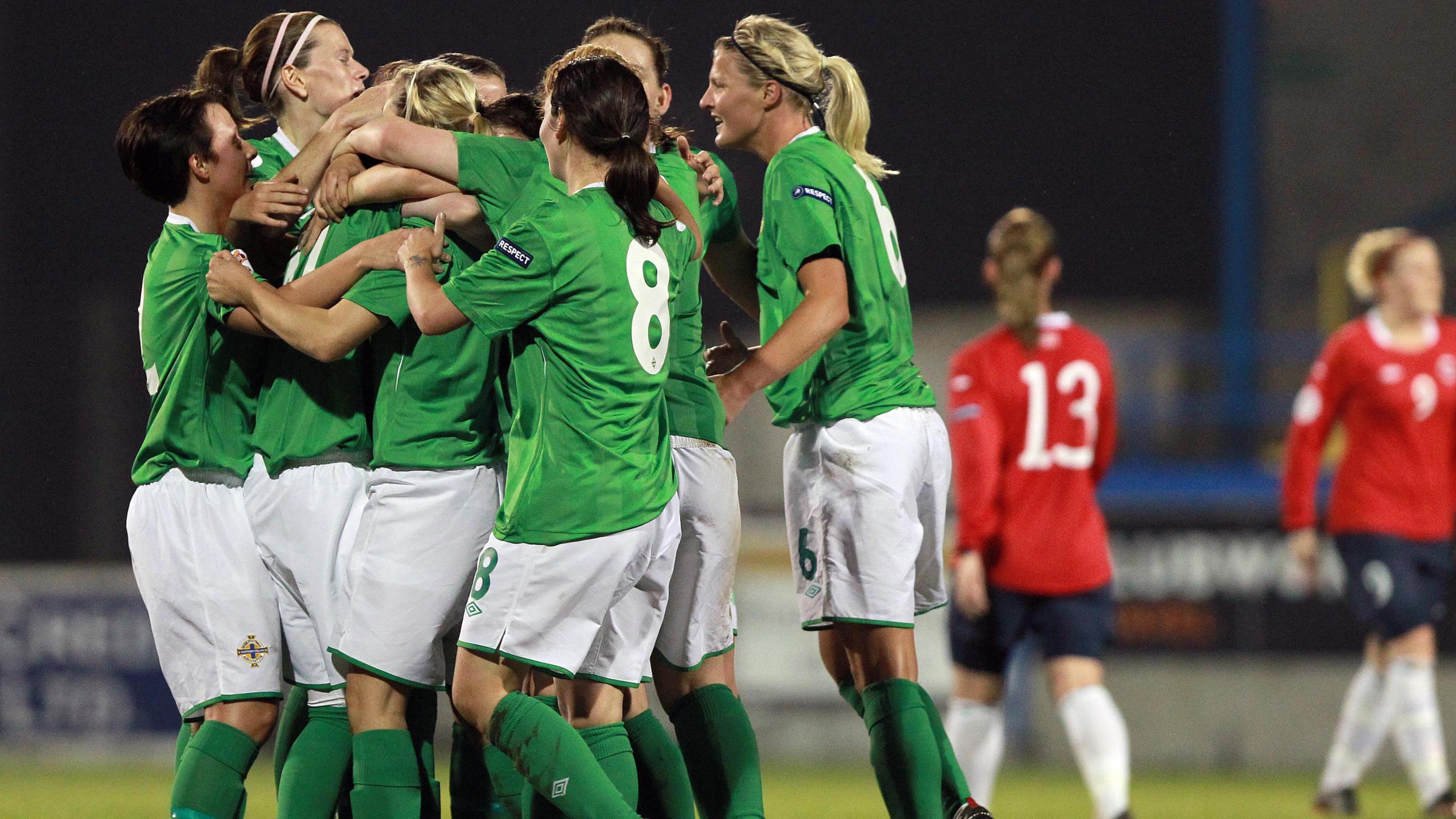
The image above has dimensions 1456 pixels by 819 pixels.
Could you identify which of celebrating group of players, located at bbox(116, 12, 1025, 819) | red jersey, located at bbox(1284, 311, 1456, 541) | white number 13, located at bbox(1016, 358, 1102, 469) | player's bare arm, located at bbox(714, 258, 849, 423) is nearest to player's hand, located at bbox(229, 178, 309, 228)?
celebrating group of players, located at bbox(116, 12, 1025, 819)

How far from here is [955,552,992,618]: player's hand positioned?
5.79 metres

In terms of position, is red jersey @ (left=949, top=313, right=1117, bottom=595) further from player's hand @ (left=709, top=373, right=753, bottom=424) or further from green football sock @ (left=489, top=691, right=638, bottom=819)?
green football sock @ (left=489, top=691, right=638, bottom=819)

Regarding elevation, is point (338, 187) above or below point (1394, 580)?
above

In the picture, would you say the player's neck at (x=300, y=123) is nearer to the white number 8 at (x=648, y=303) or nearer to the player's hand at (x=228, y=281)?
the player's hand at (x=228, y=281)

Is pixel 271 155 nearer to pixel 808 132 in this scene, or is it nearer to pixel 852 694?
pixel 808 132

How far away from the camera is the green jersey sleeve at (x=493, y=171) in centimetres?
400

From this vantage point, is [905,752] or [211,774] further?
[905,752]

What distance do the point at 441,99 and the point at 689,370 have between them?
892 mm

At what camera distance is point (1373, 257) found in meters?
7.43

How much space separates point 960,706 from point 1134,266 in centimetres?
942

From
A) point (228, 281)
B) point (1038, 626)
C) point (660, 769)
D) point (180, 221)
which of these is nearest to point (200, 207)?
point (180, 221)

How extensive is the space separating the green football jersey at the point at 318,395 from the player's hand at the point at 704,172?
76cm

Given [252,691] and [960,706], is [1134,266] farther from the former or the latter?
[252,691]

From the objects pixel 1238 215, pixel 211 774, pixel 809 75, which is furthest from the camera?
pixel 1238 215
